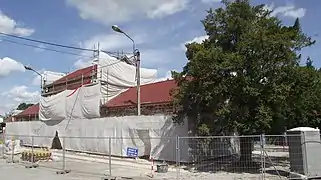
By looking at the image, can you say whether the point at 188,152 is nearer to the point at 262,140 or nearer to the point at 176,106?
the point at 176,106

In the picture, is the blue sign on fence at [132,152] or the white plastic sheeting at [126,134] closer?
the white plastic sheeting at [126,134]

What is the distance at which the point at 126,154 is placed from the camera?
25969 mm

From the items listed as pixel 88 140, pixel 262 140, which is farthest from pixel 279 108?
pixel 88 140

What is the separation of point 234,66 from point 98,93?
1679cm

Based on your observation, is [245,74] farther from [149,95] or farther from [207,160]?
[149,95]

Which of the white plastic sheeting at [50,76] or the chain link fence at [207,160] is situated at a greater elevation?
the white plastic sheeting at [50,76]

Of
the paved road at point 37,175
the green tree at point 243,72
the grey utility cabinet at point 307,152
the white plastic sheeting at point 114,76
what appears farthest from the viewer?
the white plastic sheeting at point 114,76

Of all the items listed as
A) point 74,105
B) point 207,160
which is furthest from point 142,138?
point 74,105

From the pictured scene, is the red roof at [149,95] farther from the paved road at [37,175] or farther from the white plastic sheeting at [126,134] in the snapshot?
the paved road at [37,175]

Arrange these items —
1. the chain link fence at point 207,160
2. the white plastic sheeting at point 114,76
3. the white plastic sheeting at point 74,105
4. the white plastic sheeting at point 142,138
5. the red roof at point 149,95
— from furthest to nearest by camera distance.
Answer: the white plastic sheeting at point 114,76
the white plastic sheeting at point 74,105
the red roof at point 149,95
the white plastic sheeting at point 142,138
the chain link fence at point 207,160

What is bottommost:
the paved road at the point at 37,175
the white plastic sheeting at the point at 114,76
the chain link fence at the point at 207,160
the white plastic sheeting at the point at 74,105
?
the paved road at the point at 37,175

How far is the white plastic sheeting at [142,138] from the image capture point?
21.2m

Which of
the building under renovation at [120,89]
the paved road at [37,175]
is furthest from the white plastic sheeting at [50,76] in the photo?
the paved road at [37,175]

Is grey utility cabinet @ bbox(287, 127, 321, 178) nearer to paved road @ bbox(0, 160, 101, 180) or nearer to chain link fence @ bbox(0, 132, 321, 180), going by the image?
chain link fence @ bbox(0, 132, 321, 180)
